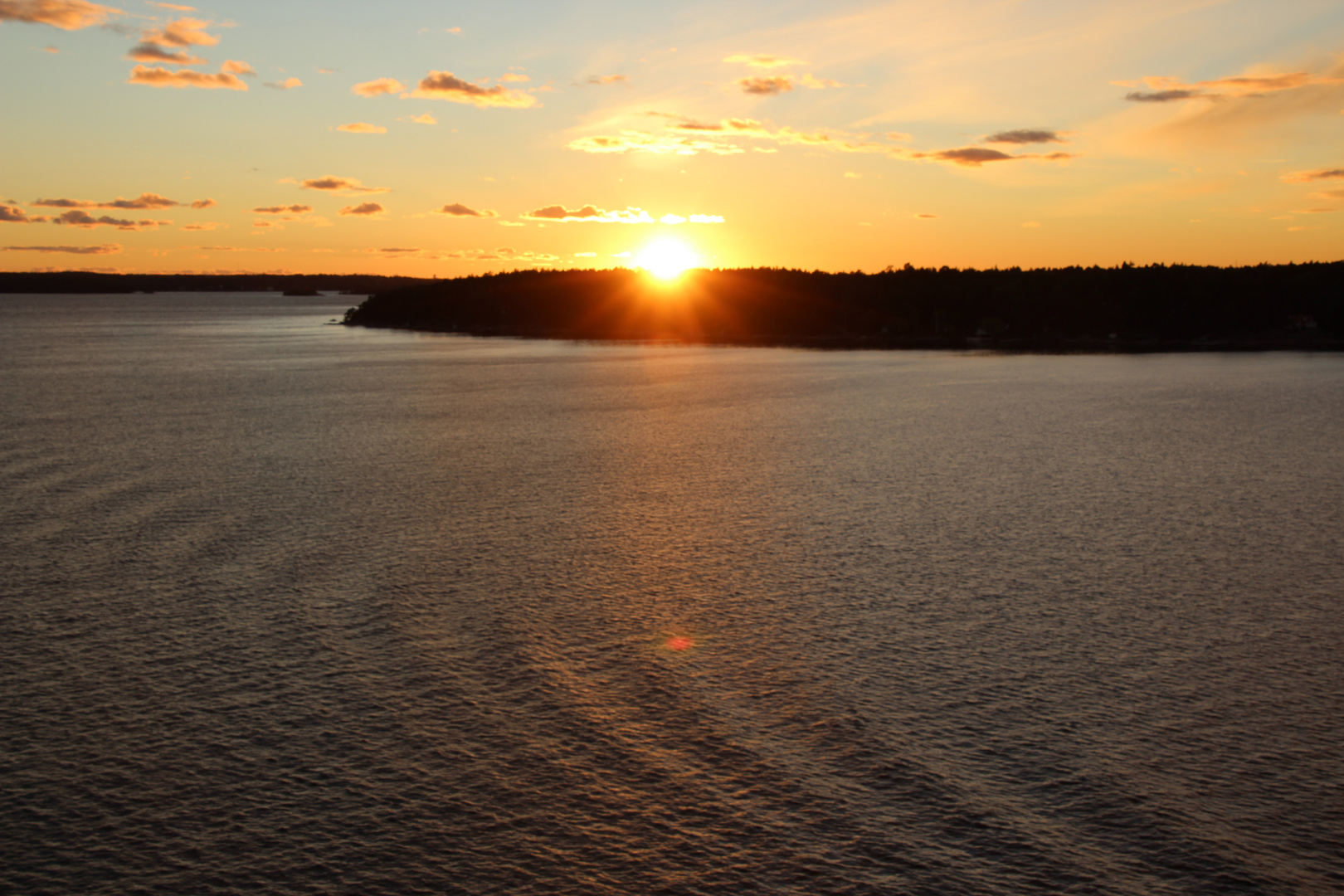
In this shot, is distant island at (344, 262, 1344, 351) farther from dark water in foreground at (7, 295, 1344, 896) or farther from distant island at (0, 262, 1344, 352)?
dark water in foreground at (7, 295, 1344, 896)

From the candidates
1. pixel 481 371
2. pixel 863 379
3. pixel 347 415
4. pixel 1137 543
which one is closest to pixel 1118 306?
pixel 863 379

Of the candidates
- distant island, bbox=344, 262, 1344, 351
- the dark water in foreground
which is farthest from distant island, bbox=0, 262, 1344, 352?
the dark water in foreground

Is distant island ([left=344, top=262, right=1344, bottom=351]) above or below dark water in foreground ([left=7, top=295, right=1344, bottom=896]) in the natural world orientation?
above

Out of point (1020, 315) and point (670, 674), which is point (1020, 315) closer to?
point (1020, 315)

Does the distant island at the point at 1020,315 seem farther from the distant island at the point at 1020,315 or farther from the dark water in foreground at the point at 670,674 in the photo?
the dark water in foreground at the point at 670,674

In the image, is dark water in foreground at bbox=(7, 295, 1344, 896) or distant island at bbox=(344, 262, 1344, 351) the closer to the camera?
dark water in foreground at bbox=(7, 295, 1344, 896)

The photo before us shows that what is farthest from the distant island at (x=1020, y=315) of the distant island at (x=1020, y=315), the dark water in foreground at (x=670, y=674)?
the dark water in foreground at (x=670, y=674)
